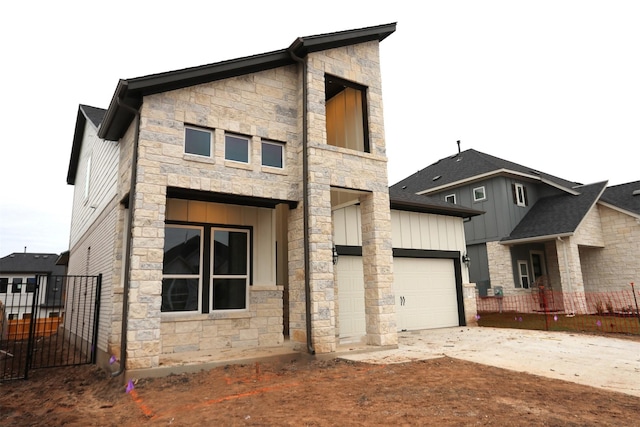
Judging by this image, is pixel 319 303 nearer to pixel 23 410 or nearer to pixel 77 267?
pixel 23 410

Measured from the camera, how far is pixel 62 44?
1273cm

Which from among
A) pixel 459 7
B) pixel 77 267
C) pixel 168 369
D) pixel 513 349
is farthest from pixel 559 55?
pixel 77 267

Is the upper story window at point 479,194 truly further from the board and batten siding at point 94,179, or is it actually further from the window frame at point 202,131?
the board and batten siding at point 94,179

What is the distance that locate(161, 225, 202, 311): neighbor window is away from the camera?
27.8ft

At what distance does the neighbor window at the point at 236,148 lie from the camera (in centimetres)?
817

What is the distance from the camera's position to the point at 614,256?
18062 millimetres

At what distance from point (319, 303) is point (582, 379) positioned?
4.63 metres

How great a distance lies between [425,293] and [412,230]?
2.18 metres

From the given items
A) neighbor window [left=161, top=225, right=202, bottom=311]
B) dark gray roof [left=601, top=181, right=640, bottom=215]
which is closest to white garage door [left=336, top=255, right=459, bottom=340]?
neighbor window [left=161, top=225, right=202, bottom=311]

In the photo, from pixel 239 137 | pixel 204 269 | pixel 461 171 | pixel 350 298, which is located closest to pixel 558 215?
pixel 461 171

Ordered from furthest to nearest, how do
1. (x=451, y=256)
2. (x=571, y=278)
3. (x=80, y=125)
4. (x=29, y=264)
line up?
1. (x=29, y=264)
2. (x=571, y=278)
3. (x=80, y=125)
4. (x=451, y=256)

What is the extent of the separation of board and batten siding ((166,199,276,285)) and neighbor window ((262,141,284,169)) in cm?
155

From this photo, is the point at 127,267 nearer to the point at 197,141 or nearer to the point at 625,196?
the point at 197,141

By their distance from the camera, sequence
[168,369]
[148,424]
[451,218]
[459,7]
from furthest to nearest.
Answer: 1. [451,218]
2. [459,7]
3. [168,369]
4. [148,424]
